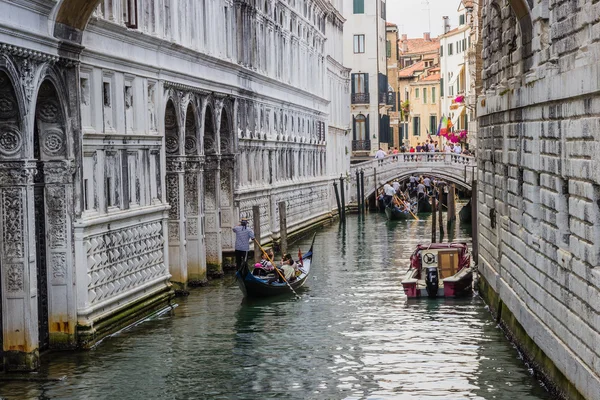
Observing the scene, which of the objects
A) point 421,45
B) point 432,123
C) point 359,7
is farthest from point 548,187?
point 421,45

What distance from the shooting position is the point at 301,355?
50.6 feet

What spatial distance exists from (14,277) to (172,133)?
708cm

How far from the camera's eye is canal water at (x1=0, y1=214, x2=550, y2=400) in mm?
13234

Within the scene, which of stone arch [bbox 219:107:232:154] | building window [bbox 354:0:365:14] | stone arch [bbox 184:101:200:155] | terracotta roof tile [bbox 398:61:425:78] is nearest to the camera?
stone arch [bbox 184:101:200:155]

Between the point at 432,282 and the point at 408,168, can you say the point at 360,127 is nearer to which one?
the point at 408,168

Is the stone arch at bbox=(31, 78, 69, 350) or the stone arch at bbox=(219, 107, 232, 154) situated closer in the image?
the stone arch at bbox=(31, 78, 69, 350)

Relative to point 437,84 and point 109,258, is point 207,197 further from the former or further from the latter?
point 437,84

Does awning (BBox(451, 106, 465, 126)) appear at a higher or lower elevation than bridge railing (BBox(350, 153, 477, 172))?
higher

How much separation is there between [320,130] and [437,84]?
3855cm

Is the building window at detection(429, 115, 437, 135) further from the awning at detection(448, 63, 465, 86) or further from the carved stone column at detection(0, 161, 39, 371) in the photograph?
the carved stone column at detection(0, 161, 39, 371)

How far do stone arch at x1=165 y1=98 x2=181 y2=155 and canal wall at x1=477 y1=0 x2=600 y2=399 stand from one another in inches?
201

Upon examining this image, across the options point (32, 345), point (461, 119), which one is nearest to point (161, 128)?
point (32, 345)

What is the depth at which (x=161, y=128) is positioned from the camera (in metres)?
18.9

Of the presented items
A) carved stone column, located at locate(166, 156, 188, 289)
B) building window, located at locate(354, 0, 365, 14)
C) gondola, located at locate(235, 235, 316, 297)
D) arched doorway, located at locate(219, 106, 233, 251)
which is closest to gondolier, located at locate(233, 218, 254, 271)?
gondola, located at locate(235, 235, 316, 297)
